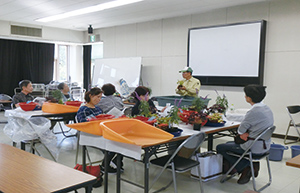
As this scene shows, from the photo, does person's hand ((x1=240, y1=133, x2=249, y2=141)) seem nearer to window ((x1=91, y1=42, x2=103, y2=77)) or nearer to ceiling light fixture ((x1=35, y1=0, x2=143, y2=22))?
ceiling light fixture ((x1=35, y1=0, x2=143, y2=22))

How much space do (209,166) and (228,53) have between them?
12.8 ft

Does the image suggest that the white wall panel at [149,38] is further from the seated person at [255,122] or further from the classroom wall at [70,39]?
the seated person at [255,122]

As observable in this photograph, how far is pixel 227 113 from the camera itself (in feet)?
14.4

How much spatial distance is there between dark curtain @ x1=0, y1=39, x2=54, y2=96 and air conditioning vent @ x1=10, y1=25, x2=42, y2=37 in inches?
33.7

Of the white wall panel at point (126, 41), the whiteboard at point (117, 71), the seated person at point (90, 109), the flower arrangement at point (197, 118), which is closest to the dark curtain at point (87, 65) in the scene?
the whiteboard at point (117, 71)

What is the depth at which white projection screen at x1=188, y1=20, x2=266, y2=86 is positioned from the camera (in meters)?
6.29

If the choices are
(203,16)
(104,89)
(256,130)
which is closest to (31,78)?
(203,16)

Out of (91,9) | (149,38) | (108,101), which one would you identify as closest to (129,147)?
(108,101)

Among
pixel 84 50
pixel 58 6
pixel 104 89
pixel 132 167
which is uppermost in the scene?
pixel 58 6

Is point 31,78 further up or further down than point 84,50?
further down

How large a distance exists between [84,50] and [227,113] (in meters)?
8.15

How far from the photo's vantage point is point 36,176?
5.34ft

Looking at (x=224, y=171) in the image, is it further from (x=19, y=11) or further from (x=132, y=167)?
(x=19, y=11)

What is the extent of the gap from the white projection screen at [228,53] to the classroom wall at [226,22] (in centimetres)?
21
